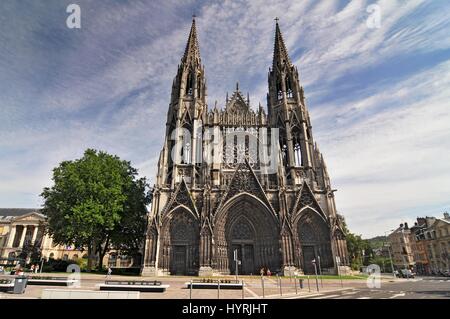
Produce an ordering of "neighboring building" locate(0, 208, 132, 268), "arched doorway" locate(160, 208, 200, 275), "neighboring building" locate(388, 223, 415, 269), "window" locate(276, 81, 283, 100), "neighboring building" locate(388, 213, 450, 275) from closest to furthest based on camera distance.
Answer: "arched doorway" locate(160, 208, 200, 275) → "window" locate(276, 81, 283, 100) → "neighboring building" locate(388, 213, 450, 275) → "neighboring building" locate(0, 208, 132, 268) → "neighboring building" locate(388, 223, 415, 269)

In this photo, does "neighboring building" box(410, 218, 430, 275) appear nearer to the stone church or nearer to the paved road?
the stone church

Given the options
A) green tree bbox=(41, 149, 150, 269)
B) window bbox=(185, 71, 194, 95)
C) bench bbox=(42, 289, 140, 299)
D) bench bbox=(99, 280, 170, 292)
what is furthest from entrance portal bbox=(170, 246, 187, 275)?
window bbox=(185, 71, 194, 95)

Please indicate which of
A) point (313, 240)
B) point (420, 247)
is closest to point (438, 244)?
point (420, 247)

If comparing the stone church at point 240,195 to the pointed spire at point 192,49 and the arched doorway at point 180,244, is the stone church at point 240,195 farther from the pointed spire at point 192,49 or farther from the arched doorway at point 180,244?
the pointed spire at point 192,49

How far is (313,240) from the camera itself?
30391 millimetres

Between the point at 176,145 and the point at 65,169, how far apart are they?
13.3m

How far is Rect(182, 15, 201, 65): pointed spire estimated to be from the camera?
43.9 metres

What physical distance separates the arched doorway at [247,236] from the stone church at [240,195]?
0.37 feet

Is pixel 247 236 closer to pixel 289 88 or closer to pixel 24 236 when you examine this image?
pixel 289 88

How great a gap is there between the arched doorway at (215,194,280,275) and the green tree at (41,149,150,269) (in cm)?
1023

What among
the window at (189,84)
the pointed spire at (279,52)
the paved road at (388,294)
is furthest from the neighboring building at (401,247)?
the window at (189,84)
